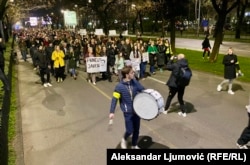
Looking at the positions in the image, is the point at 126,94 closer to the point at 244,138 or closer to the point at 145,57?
the point at 244,138

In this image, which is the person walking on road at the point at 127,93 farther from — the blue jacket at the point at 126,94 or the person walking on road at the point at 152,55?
the person walking on road at the point at 152,55

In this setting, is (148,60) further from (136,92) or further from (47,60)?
(136,92)

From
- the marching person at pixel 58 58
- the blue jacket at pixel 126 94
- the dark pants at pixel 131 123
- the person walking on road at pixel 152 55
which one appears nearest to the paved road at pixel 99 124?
the dark pants at pixel 131 123

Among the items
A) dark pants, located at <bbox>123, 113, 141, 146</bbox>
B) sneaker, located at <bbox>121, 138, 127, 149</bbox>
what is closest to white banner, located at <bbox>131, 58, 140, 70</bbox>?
sneaker, located at <bbox>121, 138, 127, 149</bbox>

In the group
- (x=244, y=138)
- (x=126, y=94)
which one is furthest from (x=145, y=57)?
(x=126, y=94)

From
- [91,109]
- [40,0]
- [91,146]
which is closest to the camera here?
[91,146]

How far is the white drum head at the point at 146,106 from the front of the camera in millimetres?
7008

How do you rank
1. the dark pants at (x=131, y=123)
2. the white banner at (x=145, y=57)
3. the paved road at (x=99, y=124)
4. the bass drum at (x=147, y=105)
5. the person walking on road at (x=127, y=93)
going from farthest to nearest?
the white banner at (x=145, y=57) < the paved road at (x=99, y=124) < the dark pants at (x=131, y=123) < the person walking on road at (x=127, y=93) < the bass drum at (x=147, y=105)

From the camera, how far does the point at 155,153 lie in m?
6.74

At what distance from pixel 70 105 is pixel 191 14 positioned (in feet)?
229

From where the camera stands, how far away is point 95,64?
53.3 feet

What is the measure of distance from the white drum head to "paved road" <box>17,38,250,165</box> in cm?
141

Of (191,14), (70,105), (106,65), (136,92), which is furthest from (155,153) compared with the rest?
(191,14)

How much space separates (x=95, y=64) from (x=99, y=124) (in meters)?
6.66
